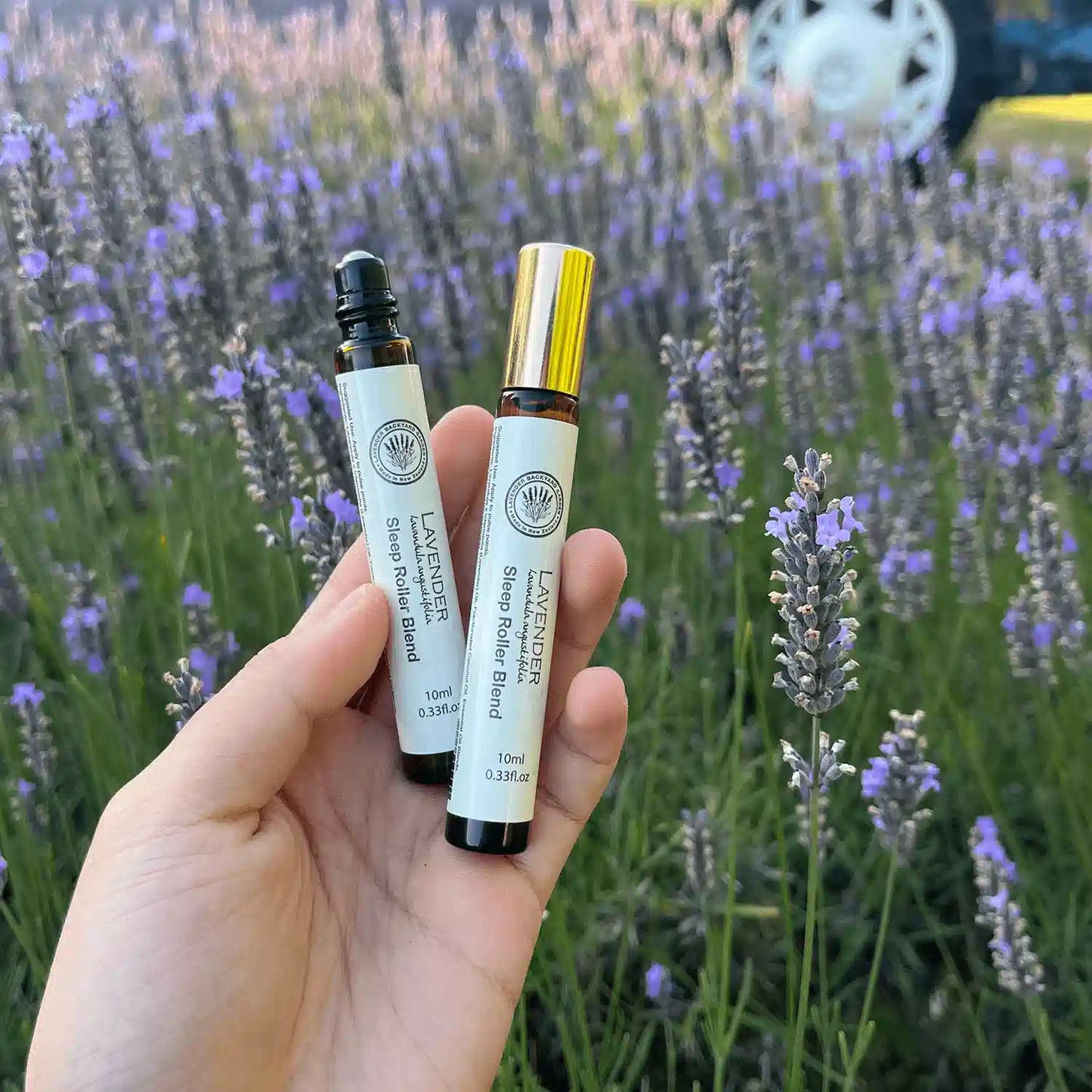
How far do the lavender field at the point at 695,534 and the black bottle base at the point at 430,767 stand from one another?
1.00 ft

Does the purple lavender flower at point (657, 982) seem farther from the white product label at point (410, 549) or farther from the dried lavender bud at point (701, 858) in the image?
the white product label at point (410, 549)

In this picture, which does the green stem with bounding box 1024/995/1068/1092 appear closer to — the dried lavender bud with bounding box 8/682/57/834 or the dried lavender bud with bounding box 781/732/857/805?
the dried lavender bud with bounding box 781/732/857/805

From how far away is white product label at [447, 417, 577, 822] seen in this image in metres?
1.28

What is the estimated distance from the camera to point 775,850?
6.98 ft

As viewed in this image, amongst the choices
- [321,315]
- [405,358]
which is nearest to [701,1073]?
[405,358]

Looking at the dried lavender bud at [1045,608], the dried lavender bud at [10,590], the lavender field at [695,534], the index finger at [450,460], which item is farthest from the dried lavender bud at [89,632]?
the dried lavender bud at [1045,608]

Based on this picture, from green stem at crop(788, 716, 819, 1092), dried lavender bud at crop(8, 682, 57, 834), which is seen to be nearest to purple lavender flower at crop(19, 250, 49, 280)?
dried lavender bud at crop(8, 682, 57, 834)

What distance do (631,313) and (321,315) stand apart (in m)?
1.06

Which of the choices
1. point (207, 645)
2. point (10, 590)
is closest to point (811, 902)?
point (207, 645)

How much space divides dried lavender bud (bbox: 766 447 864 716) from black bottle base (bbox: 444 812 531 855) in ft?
1.21

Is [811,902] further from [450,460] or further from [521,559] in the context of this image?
[450,460]

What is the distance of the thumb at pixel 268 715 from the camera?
4.01 ft

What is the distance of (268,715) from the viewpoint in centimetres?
126

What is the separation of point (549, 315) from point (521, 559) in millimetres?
288
